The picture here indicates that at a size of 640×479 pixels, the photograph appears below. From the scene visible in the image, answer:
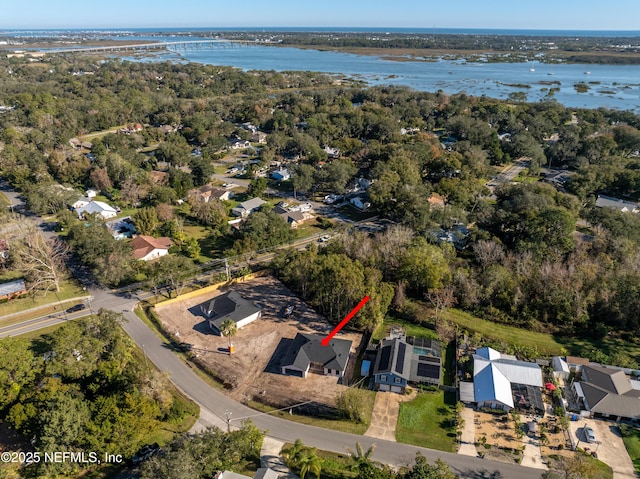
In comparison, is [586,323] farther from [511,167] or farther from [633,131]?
[633,131]

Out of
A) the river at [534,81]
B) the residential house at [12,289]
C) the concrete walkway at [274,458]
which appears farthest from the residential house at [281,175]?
the river at [534,81]

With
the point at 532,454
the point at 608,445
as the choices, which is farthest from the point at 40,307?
the point at 608,445

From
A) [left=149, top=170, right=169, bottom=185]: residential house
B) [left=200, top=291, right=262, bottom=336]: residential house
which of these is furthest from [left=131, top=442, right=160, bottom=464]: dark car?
[left=149, top=170, right=169, bottom=185]: residential house

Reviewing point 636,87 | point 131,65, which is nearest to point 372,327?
point 636,87

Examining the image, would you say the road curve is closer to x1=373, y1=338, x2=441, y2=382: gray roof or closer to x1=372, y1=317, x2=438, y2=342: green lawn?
→ x1=373, y1=338, x2=441, y2=382: gray roof

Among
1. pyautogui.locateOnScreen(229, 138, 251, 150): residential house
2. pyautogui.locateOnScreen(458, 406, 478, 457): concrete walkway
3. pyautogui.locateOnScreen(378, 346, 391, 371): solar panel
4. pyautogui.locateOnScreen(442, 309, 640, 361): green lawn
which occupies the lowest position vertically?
pyautogui.locateOnScreen(458, 406, 478, 457): concrete walkway

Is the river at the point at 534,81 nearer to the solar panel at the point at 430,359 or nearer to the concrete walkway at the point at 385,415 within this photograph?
the solar panel at the point at 430,359
